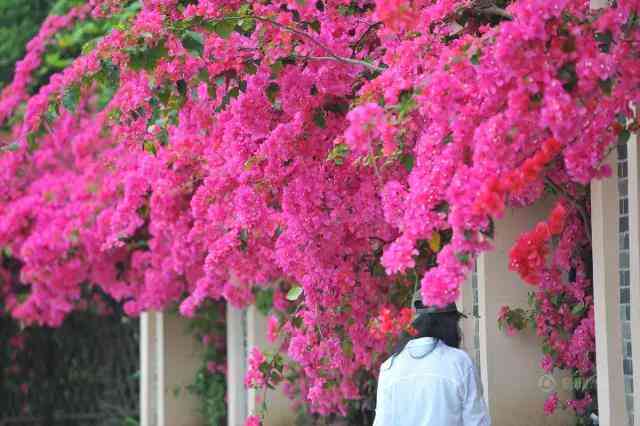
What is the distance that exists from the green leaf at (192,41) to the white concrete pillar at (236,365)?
19.2 feet

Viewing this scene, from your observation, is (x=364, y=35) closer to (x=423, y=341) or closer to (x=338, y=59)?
(x=338, y=59)

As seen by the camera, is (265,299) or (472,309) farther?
(265,299)

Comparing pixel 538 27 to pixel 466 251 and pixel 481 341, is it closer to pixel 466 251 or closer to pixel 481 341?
pixel 466 251

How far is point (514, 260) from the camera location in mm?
5375

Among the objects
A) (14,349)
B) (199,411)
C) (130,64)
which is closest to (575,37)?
(130,64)

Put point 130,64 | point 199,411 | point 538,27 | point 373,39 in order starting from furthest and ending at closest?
point 199,411, point 373,39, point 130,64, point 538,27

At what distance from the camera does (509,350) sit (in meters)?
7.05

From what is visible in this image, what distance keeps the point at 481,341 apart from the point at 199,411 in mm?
6683

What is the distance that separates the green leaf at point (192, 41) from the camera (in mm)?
6188

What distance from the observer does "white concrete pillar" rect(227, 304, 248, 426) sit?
11.6 metres

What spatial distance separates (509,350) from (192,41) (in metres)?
2.46

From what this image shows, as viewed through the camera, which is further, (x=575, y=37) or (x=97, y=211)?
(x=97, y=211)

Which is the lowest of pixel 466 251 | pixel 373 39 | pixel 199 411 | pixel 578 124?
pixel 199 411

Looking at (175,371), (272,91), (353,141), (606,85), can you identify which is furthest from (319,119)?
(175,371)
